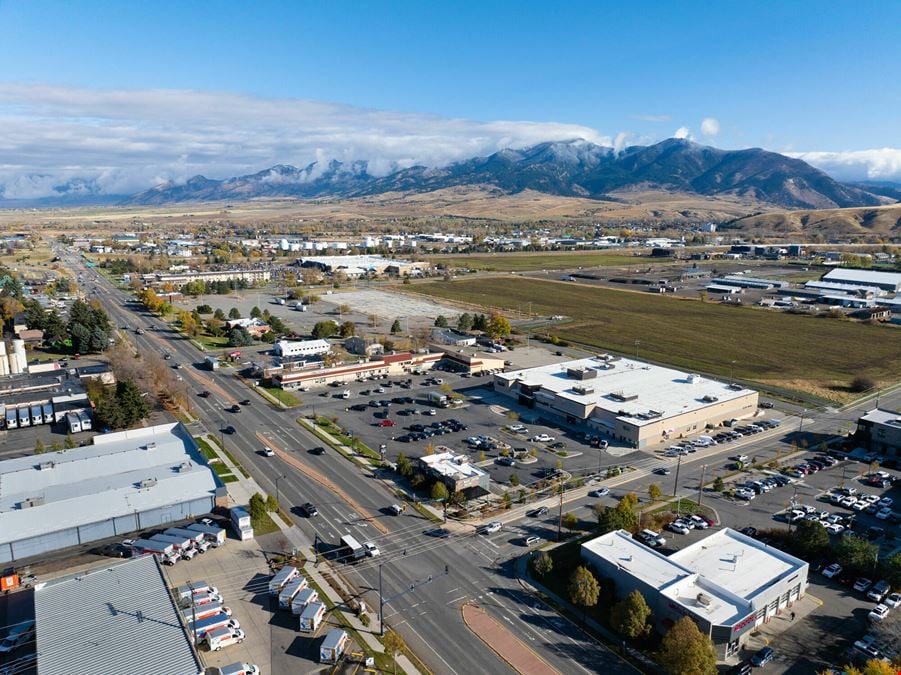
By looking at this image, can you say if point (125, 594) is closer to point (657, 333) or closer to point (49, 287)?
point (657, 333)

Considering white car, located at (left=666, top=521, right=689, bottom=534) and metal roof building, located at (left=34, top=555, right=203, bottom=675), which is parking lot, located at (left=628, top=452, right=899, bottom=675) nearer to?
white car, located at (left=666, top=521, right=689, bottom=534)

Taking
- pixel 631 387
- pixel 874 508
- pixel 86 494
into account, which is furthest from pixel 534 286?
pixel 86 494

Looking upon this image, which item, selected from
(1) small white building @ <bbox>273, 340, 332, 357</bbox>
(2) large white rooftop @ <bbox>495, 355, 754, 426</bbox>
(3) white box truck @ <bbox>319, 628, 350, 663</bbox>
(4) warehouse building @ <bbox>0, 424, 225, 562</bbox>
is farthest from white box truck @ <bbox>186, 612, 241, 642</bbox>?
(1) small white building @ <bbox>273, 340, 332, 357</bbox>

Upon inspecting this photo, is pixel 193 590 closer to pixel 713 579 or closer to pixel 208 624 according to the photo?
pixel 208 624

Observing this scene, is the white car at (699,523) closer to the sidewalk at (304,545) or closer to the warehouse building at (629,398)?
the warehouse building at (629,398)

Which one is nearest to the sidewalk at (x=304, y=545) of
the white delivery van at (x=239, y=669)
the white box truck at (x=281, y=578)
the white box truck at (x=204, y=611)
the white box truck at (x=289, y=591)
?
the white box truck at (x=281, y=578)

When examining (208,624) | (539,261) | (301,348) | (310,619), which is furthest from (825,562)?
(539,261)

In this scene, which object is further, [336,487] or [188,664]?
[336,487]
